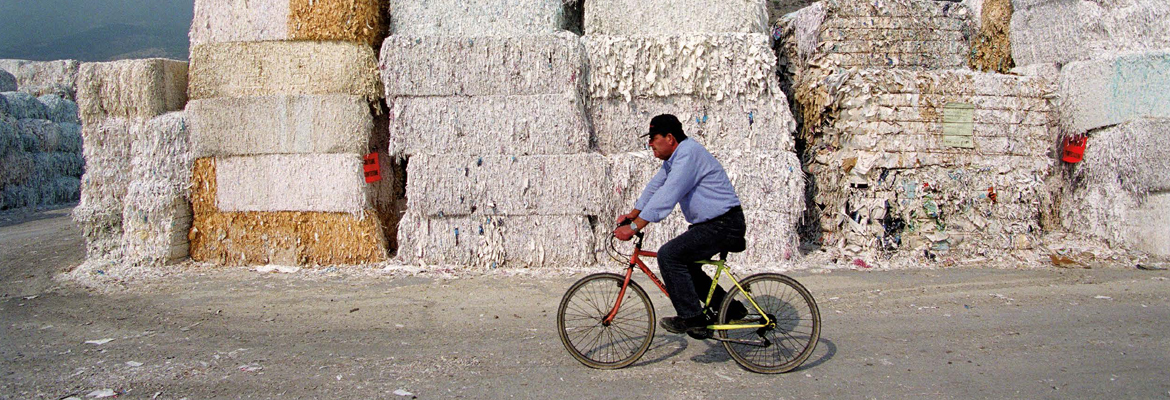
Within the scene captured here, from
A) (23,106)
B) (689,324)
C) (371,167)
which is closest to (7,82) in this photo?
(23,106)

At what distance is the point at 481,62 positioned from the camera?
7.02 m

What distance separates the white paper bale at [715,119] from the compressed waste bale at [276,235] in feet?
8.64

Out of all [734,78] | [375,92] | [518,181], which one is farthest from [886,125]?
[375,92]

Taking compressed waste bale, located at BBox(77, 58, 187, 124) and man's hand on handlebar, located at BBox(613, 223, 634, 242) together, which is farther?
compressed waste bale, located at BBox(77, 58, 187, 124)

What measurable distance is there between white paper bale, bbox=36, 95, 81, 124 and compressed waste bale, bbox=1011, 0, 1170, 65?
701 inches

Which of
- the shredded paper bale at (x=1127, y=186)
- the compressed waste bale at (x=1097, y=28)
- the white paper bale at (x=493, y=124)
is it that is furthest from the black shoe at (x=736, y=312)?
the compressed waste bale at (x=1097, y=28)

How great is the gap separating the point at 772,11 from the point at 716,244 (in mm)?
7125

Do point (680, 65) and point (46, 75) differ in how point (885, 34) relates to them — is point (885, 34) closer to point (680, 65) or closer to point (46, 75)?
point (680, 65)

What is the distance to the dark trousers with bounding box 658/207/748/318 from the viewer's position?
13.3ft

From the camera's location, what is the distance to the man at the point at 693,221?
403 centimetres

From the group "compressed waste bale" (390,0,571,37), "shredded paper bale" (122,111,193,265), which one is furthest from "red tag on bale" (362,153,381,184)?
"shredded paper bale" (122,111,193,265)

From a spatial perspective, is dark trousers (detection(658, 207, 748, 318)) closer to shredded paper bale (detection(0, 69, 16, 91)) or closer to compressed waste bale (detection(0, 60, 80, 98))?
shredded paper bale (detection(0, 69, 16, 91))

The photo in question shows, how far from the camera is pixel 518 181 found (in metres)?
7.04

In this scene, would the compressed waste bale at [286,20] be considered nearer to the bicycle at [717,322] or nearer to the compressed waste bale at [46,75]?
the bicycle at [717,322]
